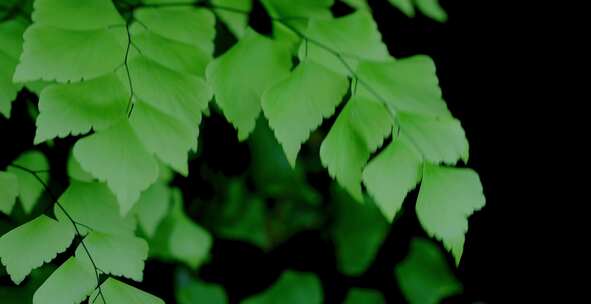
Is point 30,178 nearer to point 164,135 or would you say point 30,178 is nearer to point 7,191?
point 7,191

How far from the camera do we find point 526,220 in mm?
1830

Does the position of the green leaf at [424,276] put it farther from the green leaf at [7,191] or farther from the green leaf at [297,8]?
the green leaf at [7,191]

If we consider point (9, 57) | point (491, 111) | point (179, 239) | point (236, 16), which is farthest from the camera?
point (491, 111)

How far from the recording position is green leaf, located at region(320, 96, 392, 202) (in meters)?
0.62

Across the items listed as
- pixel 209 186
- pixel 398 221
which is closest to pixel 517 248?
pixel 398 221

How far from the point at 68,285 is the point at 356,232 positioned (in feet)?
3.05

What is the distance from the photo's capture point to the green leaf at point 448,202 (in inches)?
23.6

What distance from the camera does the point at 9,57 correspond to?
25.6 inches

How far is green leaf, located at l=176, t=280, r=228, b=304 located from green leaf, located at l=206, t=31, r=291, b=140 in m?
0.70

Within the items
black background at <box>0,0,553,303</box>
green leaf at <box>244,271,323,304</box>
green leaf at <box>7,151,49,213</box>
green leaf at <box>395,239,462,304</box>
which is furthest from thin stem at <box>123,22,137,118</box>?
black background at <box>0,0,553,303</box>

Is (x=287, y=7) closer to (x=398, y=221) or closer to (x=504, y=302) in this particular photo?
(x=398, y=221)

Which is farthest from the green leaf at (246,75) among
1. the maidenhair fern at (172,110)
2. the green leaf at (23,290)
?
the green leaf at (23,290)

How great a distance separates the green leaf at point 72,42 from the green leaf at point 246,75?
0.11 m

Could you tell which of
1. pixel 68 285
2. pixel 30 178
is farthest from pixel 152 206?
pixel 68 285
